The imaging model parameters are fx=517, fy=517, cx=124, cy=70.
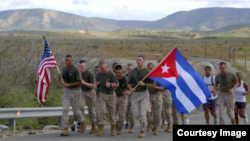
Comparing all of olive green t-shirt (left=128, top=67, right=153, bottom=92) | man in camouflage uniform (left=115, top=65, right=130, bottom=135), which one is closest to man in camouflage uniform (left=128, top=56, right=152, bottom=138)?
olive green t-shirt (left=128, top=67, right=153, bottom=92)

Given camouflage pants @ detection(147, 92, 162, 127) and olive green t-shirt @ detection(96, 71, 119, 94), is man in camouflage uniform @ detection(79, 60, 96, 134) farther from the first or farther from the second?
Result: camouflage pants @ detection(147, 92, 162, 127)

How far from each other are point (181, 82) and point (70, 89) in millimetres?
Result: 2938

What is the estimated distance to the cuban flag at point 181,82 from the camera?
40.1ft

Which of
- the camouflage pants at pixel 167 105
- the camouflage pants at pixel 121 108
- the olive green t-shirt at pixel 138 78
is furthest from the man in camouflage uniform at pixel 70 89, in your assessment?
the camouflage pants at pixel 167 105

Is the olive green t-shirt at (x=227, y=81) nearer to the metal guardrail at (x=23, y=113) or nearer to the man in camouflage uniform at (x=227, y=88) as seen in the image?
the man in camouflage uniform at (x=227, y=88)

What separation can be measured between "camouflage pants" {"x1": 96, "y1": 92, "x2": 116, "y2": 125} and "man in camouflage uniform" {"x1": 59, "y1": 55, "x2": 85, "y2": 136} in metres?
0.55

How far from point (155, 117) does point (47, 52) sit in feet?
11.2

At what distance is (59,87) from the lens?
19.9 metres

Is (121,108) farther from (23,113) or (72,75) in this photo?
(23,113)

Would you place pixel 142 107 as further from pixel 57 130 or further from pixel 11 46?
pixel 11 46

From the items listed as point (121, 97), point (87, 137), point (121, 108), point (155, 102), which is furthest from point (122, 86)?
point (87, 137)

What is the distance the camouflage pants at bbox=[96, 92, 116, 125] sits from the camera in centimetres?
1354

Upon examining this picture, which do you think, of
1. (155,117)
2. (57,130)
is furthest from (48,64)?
(155,117)

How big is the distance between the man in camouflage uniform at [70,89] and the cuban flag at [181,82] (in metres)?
1.94
